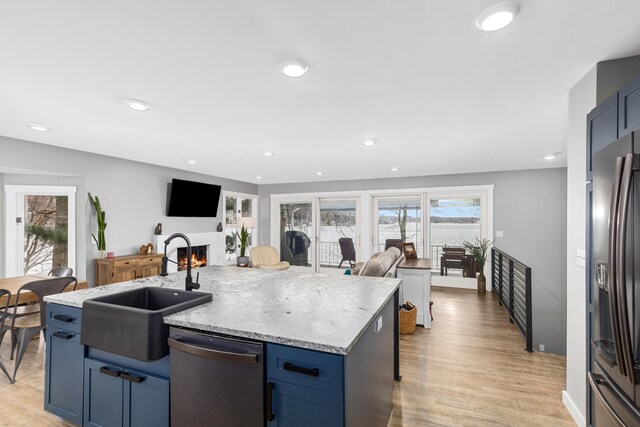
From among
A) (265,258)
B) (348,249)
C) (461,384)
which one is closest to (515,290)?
(461,384)

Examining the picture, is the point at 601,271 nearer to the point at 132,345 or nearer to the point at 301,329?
the point at 301,329

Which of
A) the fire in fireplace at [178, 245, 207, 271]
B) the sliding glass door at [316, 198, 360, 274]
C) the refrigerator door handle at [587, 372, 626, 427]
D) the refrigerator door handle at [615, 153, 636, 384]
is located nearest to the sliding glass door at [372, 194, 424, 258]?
the sliding glass door at [316, 198, 360, 274]

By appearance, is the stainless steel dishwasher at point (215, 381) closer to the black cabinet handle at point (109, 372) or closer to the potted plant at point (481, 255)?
the black cabinet handle at point (109, 372)

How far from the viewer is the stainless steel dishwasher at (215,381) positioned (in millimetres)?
1343

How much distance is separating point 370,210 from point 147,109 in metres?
5.37

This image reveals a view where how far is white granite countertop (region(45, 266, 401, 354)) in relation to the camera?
4.44ft

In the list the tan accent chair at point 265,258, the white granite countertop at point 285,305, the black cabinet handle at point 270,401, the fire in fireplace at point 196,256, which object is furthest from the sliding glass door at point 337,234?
the black cabinet handle at point 270,401

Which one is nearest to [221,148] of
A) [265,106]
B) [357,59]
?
[265,106]

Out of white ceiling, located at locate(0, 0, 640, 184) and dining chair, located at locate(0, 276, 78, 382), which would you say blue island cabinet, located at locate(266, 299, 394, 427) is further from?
dining chair, located at locate(0, 276, 78, 382)

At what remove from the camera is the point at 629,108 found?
1.53m

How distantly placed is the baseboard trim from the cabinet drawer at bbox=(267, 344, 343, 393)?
1.88 m

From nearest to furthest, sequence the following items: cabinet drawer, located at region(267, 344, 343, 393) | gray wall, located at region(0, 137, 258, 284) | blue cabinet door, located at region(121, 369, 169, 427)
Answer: cabinet drawer, located at region(267, 344, 343, 393)
blue cabinet door, located at region(121, 369, 169, 427)
gray wall, located at region(0, 137, 258, 284)

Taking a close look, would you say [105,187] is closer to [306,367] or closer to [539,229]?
[306,367]

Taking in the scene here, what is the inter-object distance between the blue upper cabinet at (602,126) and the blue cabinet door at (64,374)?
3.27m
